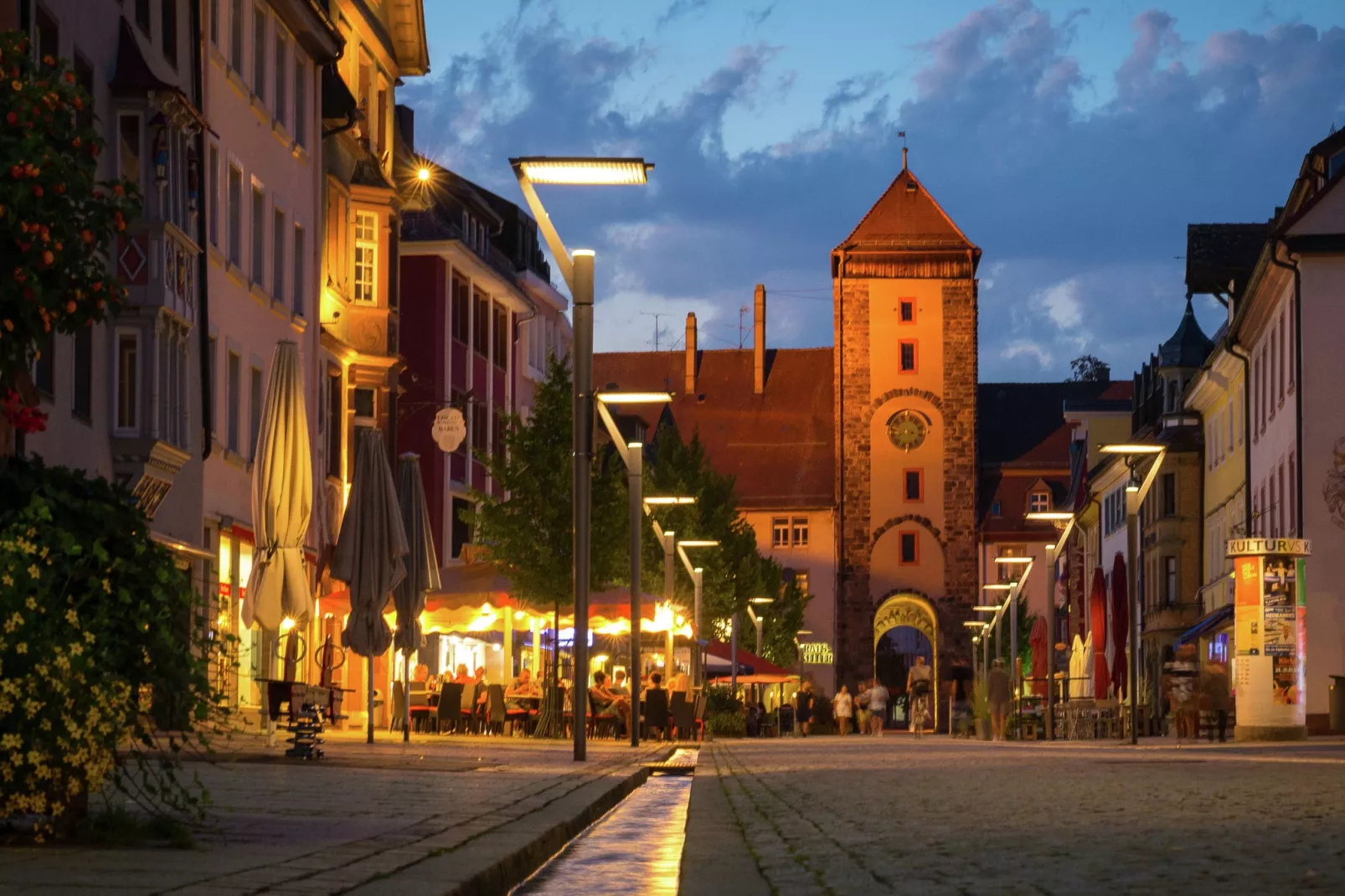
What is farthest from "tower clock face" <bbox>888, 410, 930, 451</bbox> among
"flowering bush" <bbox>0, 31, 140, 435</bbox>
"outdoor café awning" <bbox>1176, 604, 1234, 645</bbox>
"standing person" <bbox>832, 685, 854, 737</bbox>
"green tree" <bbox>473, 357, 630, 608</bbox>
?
"flowering bush" <bbox>0, 31, 140, 435</bbox>

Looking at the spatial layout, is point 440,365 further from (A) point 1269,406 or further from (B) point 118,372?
(B) point 118,372

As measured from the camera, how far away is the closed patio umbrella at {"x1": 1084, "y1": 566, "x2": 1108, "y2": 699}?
227 ft

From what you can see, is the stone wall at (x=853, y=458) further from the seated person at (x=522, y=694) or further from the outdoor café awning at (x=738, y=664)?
the seated person at (x=522, y=694)

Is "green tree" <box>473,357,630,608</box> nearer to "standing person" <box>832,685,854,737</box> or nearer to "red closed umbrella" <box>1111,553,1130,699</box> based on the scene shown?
"standing person" <box>832,685,854,737</box>

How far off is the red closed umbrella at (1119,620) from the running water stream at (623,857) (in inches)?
2166

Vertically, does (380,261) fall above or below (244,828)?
above

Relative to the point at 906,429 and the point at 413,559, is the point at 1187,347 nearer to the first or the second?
the point at 906,429

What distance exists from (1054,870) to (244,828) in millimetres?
3702

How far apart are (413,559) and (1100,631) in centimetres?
4990

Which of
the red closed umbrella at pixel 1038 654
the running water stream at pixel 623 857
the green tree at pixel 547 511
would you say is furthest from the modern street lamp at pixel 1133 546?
the red closed umbrella at pixel 1038 654

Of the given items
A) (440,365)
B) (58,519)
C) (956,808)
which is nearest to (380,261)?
(440,365)

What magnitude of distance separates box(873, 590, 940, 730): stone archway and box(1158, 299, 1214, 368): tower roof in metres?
28.4

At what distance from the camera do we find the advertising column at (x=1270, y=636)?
1409 inches

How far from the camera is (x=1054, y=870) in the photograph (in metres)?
8.68
